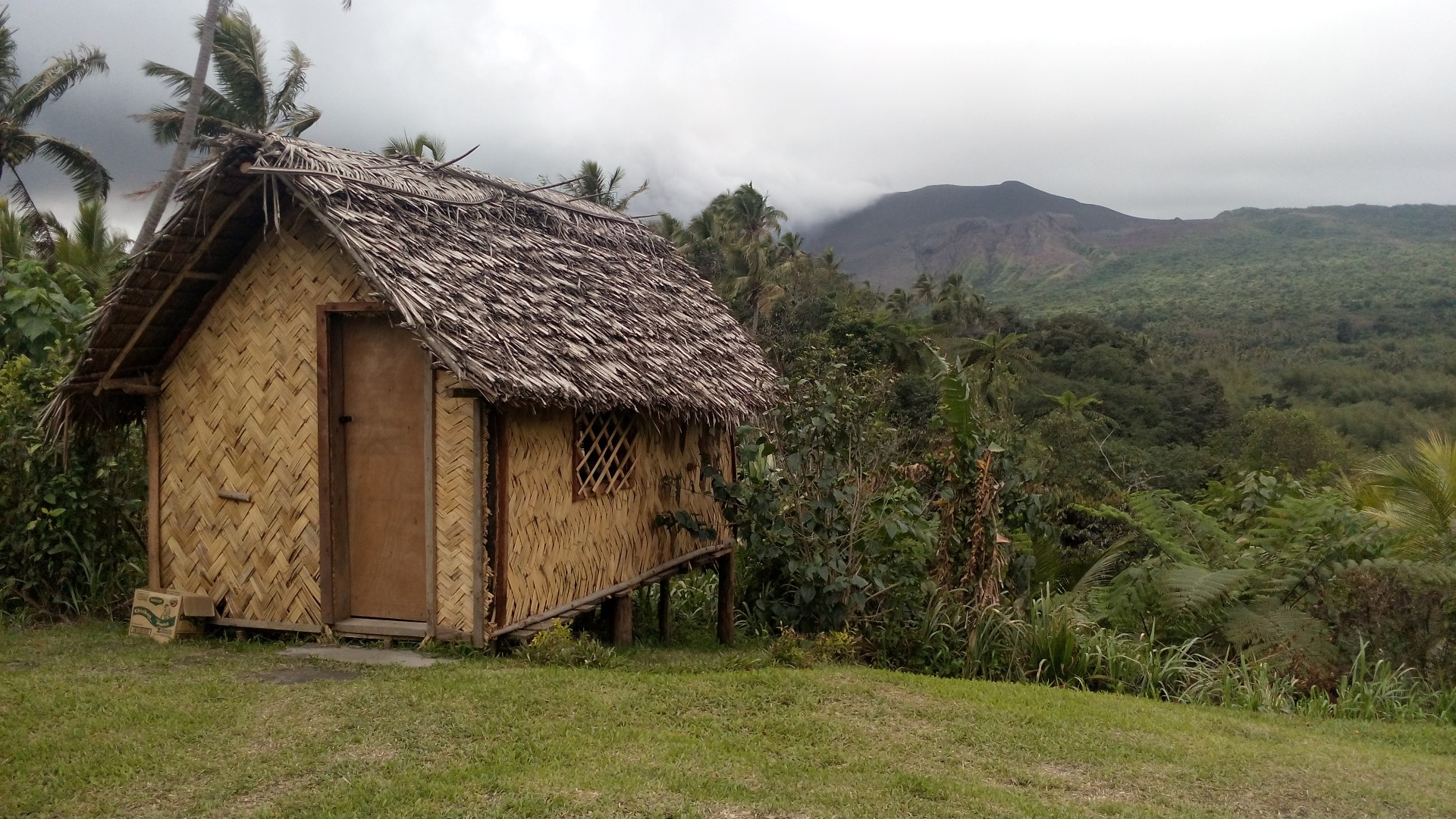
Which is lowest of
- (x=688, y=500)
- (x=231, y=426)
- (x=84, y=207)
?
(x=688, y=500)

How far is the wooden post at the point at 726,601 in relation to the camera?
9516 millimetres

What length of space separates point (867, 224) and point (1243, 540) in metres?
123

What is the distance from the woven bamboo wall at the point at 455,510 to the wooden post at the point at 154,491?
87.3 inches

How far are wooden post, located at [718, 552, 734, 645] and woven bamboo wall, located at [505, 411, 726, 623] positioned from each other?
30 cm

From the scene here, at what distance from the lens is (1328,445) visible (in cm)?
2502

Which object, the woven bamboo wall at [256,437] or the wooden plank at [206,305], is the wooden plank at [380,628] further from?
the wooden plank at [206,305]

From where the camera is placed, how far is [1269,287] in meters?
59.5

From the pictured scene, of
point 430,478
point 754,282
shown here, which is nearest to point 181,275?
point 430,478

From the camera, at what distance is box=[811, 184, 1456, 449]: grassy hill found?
3872 centimetres

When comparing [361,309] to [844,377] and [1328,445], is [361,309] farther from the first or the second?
[1328,445]

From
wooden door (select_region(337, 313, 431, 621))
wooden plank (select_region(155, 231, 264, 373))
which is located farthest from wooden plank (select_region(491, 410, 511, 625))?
wooden plank (select_region(155, 231, 264, 373))

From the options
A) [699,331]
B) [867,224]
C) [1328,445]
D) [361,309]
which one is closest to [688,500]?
[699,331]

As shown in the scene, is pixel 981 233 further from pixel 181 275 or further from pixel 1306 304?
pixel 181 275

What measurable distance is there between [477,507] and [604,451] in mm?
1622
